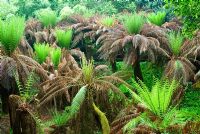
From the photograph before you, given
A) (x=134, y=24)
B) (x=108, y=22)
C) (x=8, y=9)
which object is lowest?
(x=8, y=9)

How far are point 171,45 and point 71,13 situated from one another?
5.65 metres

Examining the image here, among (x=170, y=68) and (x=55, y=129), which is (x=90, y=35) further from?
(x=55, y=129)

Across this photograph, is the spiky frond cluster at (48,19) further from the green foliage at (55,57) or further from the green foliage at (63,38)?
the green foliage at (55,57)

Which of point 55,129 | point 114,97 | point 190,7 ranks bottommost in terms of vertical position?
point 55,129

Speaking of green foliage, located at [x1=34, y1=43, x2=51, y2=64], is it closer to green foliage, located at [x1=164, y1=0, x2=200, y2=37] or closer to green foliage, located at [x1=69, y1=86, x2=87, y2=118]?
green foliage, located at [x1=69, y1=86, x2=87, y2=118]

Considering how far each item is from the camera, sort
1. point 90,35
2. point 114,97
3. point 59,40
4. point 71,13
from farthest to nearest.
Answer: point 71,13 < point 90,35 < point 59,40 < point 114,97

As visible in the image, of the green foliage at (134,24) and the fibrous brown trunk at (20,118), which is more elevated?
the green foliage at (134,24)

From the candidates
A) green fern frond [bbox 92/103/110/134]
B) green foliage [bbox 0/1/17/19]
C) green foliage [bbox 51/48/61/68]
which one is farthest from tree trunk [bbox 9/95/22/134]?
green foliage [bbox 0/1/17/19]

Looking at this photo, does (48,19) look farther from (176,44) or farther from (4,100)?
(4,100)

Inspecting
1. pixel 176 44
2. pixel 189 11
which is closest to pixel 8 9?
pixel 176 44

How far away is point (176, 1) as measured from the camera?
286 inches

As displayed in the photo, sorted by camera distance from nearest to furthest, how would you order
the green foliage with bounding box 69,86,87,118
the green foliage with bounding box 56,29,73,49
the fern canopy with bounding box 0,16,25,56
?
1. the green foliage with bounding box 69,86,87,118
2. the fern canopy with bounding box 0,16,25,56
3. the green foliage with bounding box 56,29,73,49

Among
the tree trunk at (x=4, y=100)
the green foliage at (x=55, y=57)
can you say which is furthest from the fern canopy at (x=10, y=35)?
the green foliage at (x=55, y=57)

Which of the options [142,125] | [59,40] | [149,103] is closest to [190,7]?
[149,103]
